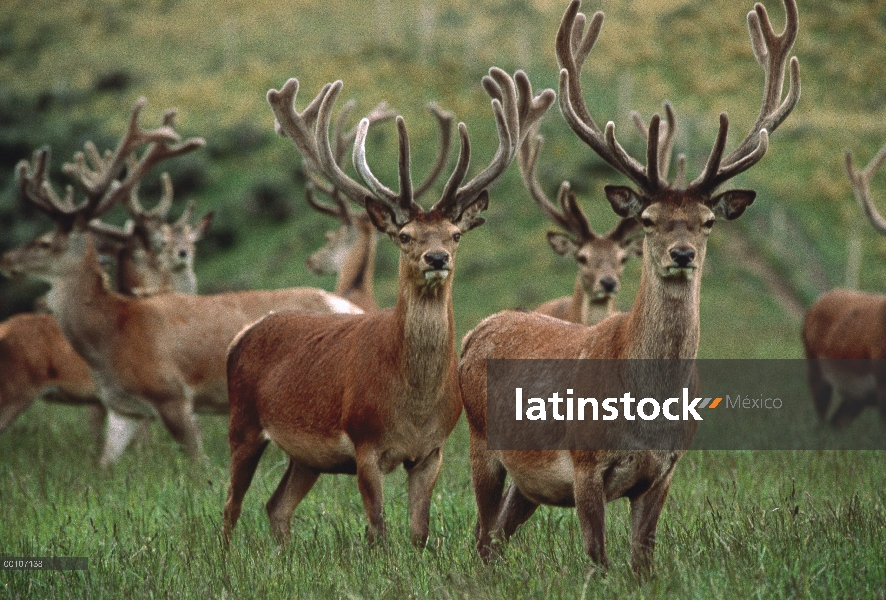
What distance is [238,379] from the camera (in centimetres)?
668

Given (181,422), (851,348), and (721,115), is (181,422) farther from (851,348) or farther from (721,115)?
(851,348)

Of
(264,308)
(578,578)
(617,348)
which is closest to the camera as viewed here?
(578,578)

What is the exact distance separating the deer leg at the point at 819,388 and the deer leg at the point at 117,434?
20.5 feet

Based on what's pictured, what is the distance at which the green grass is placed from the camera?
454cm

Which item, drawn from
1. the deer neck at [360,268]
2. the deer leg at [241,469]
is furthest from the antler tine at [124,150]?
the deer leg at [241,469]

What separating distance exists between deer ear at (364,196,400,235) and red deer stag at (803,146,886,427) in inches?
237

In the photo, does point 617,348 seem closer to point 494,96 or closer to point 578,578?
point 578,578

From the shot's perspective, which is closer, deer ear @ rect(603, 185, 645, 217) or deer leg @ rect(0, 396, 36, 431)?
deer ear @ rect(603, 185, 645, 217)

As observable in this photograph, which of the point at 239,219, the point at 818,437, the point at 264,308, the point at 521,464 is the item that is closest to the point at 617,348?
the point at 521,464

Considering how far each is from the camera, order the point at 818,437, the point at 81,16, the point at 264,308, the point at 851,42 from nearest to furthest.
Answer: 1. the point at 818,437
2. the point at 264,308
3. the point at 851,42
4. the point at 81,16

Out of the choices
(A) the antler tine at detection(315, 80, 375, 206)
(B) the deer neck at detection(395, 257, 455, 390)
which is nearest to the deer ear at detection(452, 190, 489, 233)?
(B) the deer neck at detection(395, 257, 455, 390)

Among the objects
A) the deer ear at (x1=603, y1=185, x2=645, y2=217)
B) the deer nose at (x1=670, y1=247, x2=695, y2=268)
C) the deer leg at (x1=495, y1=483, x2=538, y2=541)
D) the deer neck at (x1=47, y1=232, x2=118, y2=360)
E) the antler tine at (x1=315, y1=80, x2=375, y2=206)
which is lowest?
the deer leg at (x1=495, y1=483, x2=538, y2=541)

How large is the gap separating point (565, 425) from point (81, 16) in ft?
170

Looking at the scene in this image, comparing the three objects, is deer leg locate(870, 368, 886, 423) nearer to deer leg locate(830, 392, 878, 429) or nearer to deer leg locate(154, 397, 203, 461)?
deer leg locate(830, 392, 878, 429)
